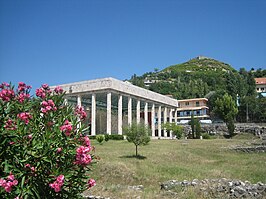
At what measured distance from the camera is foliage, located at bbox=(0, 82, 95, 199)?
4.14 metres

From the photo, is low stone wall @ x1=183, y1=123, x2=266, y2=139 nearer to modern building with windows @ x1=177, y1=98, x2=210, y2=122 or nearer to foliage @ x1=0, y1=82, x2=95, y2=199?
modern building with windows @ x1=177, y1=98, x2=210, y2=122

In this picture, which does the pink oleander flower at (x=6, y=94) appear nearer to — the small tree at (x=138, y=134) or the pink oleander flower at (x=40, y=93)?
the pink oleander flower at (x=40, y=93)

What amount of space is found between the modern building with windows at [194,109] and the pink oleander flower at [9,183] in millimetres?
83723

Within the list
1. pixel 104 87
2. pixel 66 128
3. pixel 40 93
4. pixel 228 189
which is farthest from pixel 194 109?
pixel 66 128

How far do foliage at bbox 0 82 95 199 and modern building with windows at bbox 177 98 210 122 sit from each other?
8281 cm

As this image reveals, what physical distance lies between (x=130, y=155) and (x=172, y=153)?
4.33m

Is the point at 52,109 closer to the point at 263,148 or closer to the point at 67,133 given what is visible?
the point at 67,133

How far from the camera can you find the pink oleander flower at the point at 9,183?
387cm

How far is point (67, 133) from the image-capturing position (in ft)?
14.9

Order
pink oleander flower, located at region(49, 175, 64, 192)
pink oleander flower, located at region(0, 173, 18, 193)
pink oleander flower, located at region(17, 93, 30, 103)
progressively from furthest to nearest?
pink oleander flower, located at region(17, 93, 30, 103) → pink oleander flower, located at region(49, 175, 64, 192) → pink oleander flower, located at region(0, 173, 18, 193)

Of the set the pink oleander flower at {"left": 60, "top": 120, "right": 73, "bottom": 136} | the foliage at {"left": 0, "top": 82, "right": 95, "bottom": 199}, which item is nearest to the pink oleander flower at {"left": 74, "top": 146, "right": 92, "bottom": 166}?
the foliage at {"left": 0, "top": 82, "right": 95, "bottom": 199}

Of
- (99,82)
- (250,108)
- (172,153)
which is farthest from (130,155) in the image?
(250,108)

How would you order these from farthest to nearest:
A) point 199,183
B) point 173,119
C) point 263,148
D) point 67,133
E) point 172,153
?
point 173,119 → point 263,148 → point 172,153 → point 199,183 → point 67,133

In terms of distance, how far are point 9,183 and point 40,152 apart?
0.58m
